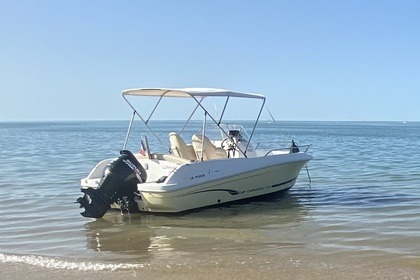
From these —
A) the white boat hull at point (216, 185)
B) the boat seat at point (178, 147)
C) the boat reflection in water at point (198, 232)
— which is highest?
the boat seat at point (178, 147)

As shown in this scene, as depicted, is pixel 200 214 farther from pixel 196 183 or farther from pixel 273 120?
pixel 273 120

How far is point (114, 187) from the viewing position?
10.3 meters

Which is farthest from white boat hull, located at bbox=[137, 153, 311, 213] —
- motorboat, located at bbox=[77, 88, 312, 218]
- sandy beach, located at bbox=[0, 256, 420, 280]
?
sandy beach, located at bbox=[0, 256, 420, 280]

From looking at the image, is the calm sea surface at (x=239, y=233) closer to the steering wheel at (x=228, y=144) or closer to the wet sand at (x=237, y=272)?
the wet sand at (x=237, y=272)

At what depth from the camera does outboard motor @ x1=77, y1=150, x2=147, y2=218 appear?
33.1ft

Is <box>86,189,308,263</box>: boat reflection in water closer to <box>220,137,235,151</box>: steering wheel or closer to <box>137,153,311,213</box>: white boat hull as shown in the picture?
<box>137,153,311,213</box>: white boat hull

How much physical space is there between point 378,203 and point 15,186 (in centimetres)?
1022

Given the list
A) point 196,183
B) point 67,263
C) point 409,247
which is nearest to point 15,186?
point 196,183

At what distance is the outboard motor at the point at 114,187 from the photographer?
10.1m

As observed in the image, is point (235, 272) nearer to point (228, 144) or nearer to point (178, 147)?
point (178, 147)

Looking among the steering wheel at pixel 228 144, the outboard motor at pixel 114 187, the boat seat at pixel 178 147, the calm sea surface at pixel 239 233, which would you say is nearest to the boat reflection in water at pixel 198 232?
the calm sea surface at pixel 239 233

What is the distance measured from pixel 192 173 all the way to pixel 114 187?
1.53 m

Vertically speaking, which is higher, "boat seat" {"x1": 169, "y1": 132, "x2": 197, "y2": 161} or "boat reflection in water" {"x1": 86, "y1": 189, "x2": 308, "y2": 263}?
"boat seat" {"x1": 169, "y1": 132, "x2": 197, "y2": 161}

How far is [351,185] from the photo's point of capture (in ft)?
50.3
